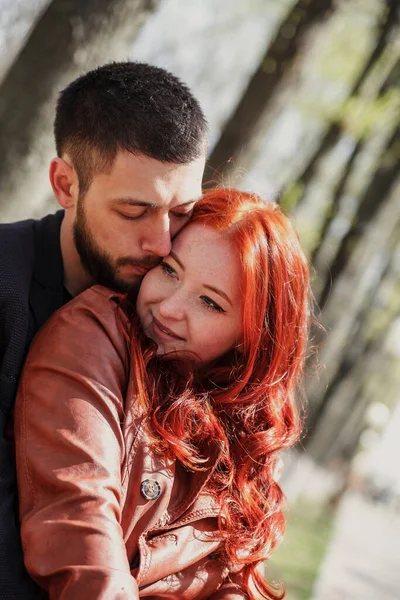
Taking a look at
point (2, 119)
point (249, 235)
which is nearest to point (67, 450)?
point (249, 235)

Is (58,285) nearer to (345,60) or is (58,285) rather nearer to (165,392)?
(165,392)

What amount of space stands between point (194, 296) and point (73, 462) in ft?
3.27

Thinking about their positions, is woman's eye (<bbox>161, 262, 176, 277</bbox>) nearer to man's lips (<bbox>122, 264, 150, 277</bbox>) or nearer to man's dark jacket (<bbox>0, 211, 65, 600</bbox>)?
man's lips (<bbox>122, 264, 150, 277</bbox>)

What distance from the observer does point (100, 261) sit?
3527 millimetres

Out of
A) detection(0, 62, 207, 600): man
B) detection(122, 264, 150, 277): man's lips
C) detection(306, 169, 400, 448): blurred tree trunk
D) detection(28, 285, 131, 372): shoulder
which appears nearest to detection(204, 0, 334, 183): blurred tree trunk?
detection(0, 62, 207, 600): man

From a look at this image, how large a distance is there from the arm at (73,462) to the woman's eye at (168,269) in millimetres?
532

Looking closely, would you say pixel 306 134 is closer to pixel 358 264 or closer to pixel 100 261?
pixel 358 264

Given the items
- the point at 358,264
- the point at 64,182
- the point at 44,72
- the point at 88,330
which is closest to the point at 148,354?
the point at 88,330

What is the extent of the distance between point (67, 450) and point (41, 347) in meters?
0.45

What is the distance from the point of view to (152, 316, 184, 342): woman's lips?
3.41 m

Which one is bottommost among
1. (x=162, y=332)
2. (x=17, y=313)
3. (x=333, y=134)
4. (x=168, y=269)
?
(x=17, y=313)

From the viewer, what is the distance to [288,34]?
695 centimetres

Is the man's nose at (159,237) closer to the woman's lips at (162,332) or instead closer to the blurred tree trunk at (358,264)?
the woman's lips at (162,332)

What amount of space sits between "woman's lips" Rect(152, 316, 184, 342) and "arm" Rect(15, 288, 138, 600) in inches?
14.3
